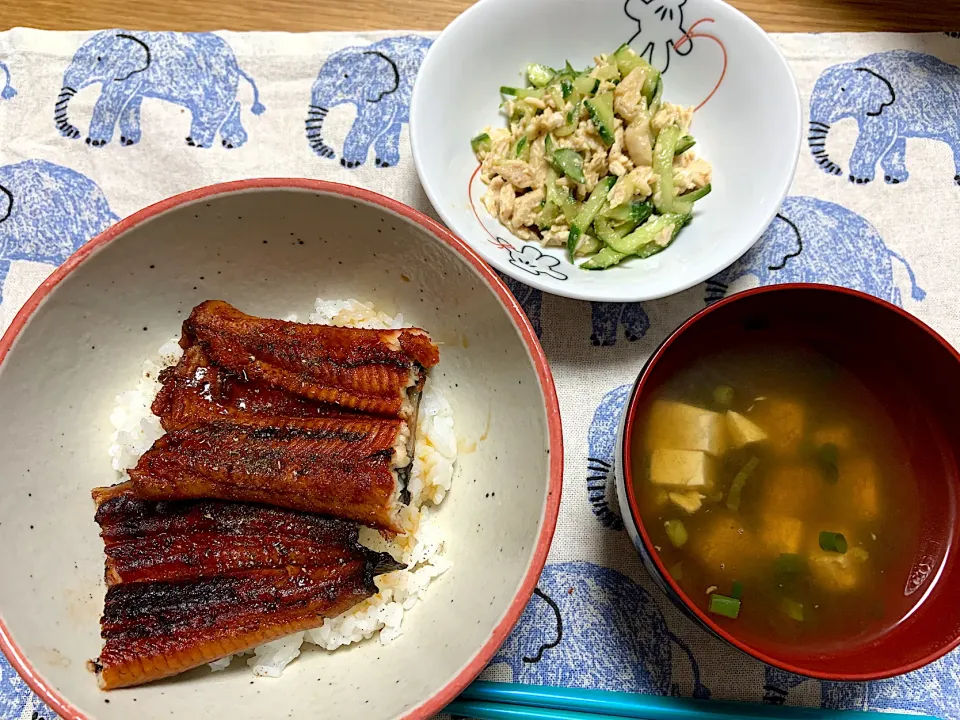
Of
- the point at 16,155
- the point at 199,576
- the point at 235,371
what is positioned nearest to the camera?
the point at 199,576

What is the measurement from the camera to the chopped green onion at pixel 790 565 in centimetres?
172

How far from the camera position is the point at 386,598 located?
6.18 ft

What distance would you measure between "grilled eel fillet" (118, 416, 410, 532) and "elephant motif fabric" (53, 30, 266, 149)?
3.56ft

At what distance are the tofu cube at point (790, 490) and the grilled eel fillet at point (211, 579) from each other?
0.97 m

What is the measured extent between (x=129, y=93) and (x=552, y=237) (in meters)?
1.50

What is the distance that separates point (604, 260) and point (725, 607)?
3.23ft

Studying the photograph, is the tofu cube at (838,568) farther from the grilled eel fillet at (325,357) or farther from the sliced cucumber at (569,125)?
the sliced cucumber at (569,125)

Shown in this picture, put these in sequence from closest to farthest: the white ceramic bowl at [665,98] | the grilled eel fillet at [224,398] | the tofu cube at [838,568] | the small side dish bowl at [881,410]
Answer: the small side dish bowl at [881,410] < the tofu cube at [838,568] < the grilled eel fillet at [224,398] < the white ceramic bowl at [665,98]

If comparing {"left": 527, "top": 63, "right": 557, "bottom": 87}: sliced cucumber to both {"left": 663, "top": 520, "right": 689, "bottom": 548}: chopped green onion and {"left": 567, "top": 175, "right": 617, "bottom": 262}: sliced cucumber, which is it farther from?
{"left": 663, "top": 520, "right": 689, "bottom": 548}: chopped green onion

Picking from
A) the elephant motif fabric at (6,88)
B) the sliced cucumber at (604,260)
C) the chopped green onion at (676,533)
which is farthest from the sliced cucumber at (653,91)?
the elephant motif fabric at (6,88)

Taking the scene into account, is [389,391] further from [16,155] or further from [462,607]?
[16,155]

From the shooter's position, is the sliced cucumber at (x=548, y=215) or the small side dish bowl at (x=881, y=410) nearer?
the small side dish bowl at (x=881, y=410)

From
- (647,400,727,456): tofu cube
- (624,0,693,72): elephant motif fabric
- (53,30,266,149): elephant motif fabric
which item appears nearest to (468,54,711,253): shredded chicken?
(624,0,693,72): elephant motif fabric

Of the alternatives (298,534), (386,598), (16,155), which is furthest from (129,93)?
(386,598)
